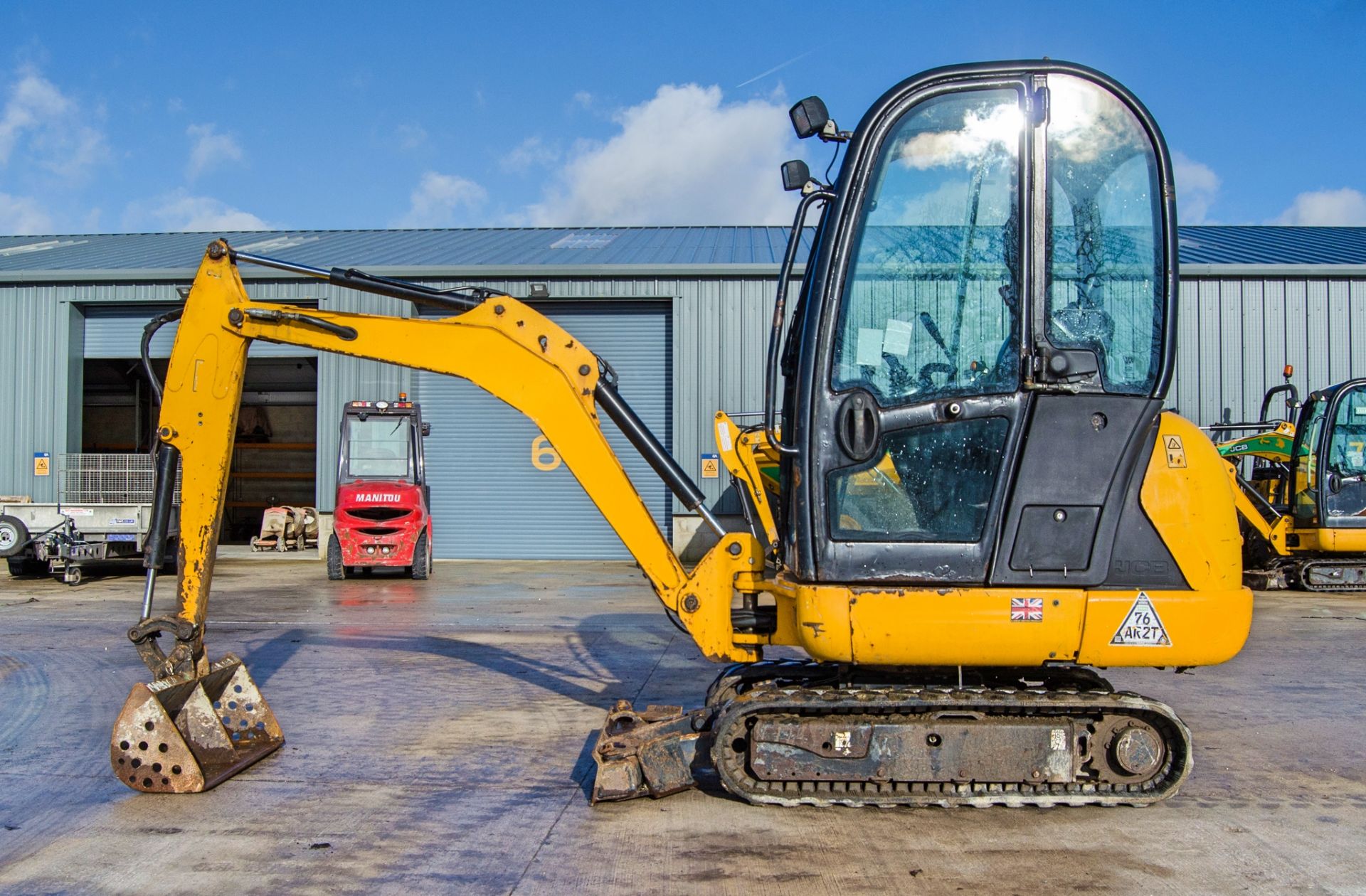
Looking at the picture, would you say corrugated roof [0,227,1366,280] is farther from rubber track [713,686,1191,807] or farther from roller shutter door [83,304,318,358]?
rubber track [713,686,1191,807]

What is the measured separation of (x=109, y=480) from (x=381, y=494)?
16.7ft

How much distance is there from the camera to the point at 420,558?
1633 centimetres

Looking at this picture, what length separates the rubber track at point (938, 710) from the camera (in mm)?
4523

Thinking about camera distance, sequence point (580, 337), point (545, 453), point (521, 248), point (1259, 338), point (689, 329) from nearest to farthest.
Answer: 1. point (545, 453)
2. point (1259, 338)
3. point (689, 329)
4. point (580, 337)
5. point (521, 248)

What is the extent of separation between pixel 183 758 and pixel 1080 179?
16.3 ft

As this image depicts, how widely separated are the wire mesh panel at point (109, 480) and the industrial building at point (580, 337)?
276 cm

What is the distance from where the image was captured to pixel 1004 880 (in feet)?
13.0

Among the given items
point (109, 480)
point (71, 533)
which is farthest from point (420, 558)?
point (109, 480)

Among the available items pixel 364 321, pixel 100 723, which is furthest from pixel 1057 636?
pixel 100 723

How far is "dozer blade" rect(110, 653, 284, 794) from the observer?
498 centimetres

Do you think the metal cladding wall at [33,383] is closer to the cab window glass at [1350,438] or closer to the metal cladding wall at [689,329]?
the metal cladding wall at [689,329]

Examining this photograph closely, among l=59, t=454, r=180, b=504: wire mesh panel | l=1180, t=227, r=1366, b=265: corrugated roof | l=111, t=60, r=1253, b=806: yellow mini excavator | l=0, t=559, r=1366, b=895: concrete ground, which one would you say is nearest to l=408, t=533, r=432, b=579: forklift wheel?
l=59, t=454, r=180, b=504: wire mesh panel

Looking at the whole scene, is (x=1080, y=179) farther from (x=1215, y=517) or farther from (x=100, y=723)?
(x=100, y=723)

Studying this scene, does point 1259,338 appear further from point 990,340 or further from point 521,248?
point 990,340
